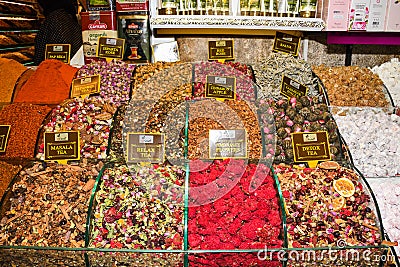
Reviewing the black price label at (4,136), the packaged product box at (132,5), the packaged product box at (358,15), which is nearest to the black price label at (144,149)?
the black price label at (4,136)

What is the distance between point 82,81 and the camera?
2.32 meters

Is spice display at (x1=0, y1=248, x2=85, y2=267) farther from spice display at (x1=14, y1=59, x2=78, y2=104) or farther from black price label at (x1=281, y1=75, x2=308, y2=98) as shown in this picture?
black price label at (x1=281, y1=75, x2=308, y2=98)

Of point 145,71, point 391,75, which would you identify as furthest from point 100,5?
point 391,75

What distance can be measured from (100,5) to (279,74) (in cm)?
132

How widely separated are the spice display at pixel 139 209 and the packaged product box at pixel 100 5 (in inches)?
53.3

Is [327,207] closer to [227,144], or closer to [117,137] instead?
[227,144]

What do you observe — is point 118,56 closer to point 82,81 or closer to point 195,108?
point 82,81

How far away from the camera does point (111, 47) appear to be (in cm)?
258

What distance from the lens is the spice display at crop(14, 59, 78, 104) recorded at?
2.27 metres

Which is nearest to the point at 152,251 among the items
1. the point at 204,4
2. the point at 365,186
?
the point at 365,186

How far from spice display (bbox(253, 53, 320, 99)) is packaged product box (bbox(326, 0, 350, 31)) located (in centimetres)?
31

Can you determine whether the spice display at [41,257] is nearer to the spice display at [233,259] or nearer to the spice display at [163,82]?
the spice display at [233,259]

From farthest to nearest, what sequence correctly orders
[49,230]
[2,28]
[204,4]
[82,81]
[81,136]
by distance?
[2,28], [204,4], [82,81], [81,136], [49,230]

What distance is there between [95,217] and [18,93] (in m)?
1.25
